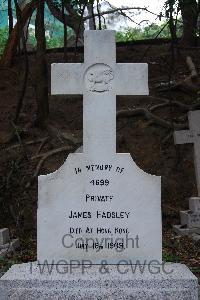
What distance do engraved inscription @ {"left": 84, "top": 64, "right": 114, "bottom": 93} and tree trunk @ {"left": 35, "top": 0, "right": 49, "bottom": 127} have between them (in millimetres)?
6363

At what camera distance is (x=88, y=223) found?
4738mm

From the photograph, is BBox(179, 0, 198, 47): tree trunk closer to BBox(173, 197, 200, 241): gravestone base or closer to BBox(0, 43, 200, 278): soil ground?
BBox(0, 43, 200, 278): soil ground

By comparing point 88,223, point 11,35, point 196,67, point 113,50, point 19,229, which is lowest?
point 19,229

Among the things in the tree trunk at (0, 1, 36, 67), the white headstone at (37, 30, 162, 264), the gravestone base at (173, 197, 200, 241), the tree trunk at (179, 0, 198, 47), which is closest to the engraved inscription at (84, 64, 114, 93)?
the white headstone at (37, 30, 162, 264)

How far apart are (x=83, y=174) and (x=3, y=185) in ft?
15.6

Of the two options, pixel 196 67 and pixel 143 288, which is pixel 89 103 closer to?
pixel 143 288

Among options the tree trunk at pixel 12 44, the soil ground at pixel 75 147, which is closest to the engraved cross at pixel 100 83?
the soil ground at pixel 75 147

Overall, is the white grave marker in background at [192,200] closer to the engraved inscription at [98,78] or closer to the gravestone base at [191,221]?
the gravestone base at [191,221]

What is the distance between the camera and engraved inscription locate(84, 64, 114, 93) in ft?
16.0

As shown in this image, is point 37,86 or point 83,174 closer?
point 83,174

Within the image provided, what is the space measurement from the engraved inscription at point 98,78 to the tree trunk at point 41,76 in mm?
6363

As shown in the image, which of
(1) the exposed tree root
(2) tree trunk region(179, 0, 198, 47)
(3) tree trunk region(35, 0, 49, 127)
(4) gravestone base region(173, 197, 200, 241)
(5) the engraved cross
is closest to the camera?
(5) the engraved cross

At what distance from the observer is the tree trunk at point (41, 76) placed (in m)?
11.2

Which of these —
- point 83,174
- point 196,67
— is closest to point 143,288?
point 83,174
